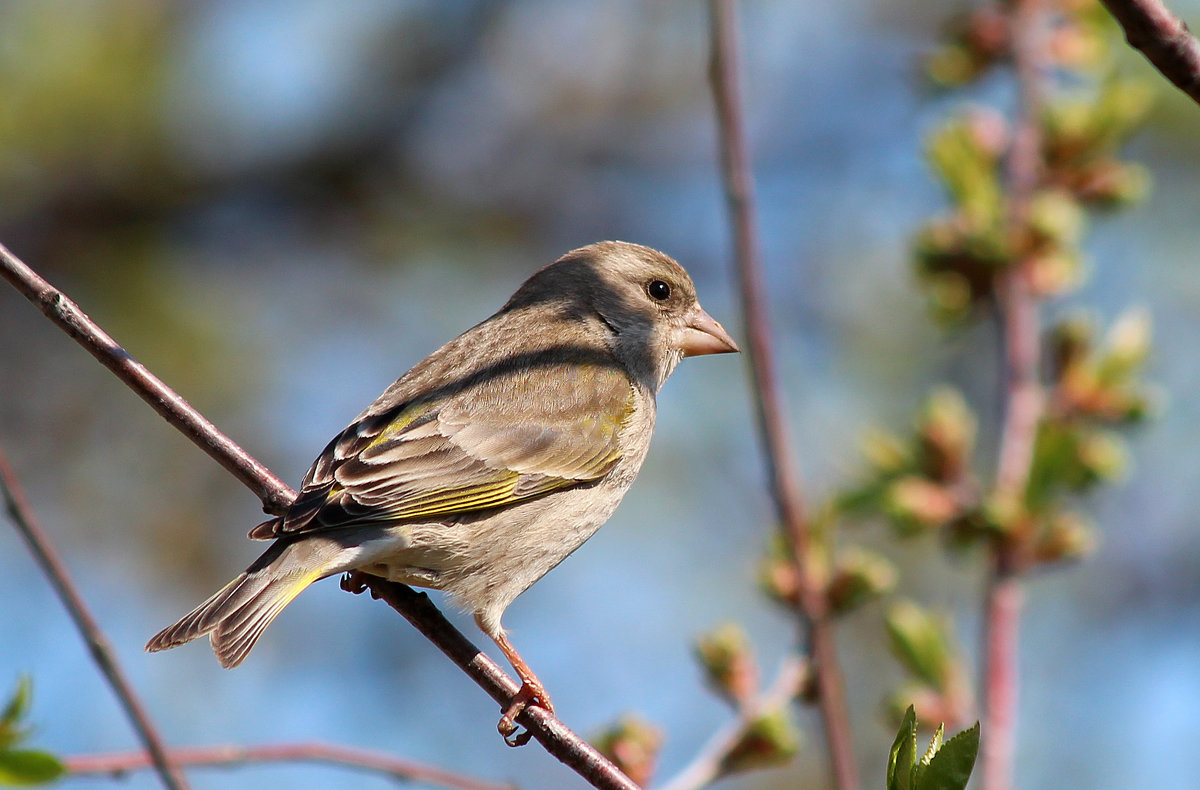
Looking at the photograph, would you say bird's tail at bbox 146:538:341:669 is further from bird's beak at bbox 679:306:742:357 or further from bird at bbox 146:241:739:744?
bird's beak at bbox 679:306:742:357

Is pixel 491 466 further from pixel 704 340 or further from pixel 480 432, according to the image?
pixel 704 340

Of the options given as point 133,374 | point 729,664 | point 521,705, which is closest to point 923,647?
point 729,664

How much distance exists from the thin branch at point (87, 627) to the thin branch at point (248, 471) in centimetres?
40

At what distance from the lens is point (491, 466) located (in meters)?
4.37

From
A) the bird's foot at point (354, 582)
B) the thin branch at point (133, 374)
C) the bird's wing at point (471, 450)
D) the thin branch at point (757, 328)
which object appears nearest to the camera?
the thin branch at point (757, 328)

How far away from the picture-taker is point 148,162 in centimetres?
921

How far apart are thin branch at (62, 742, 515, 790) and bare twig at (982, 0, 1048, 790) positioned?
1250mm

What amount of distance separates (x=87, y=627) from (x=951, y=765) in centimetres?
179

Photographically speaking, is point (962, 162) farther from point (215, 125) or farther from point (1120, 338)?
point (215, 125)

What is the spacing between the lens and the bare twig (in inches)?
124

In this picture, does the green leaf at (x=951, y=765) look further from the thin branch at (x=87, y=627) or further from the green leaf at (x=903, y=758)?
the thin branch at (x=87, y=627)

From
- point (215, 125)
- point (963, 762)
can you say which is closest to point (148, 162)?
point (215, 125)

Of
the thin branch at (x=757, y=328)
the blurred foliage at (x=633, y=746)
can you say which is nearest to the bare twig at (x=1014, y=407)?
the thin branch at (x=757, y=328)

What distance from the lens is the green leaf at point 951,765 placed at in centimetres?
203
